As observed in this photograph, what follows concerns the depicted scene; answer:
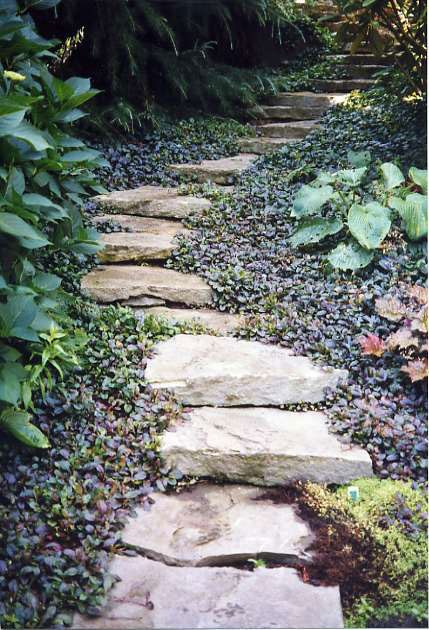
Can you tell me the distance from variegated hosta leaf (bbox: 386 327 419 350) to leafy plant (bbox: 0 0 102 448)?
1336 mm

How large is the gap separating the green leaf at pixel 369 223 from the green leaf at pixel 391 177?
20 centimetres

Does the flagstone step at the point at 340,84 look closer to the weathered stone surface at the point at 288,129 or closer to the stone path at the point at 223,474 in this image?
the weathered stone surface at the point at 288,129

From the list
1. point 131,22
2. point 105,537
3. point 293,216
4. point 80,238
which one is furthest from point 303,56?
point 105,537

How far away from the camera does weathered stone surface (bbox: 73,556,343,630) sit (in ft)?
6.43

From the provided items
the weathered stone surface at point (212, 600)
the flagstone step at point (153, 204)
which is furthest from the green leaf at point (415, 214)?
the weathered stone surface at point (212, 600)

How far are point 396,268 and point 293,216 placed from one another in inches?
32.4

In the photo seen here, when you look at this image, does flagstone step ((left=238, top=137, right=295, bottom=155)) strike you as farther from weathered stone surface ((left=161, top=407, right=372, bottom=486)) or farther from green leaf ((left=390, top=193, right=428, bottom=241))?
weathered stone surface ((left=161, top=407, right=372, bottom=486))

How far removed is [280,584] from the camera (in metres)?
2.07

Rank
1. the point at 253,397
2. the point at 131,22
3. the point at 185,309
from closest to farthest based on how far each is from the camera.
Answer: the point at 253,397
the point at 185,309
the point at 131,22

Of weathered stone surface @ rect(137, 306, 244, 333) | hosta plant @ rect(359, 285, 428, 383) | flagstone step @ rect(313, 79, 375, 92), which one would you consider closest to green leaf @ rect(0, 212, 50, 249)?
weathered stone surface @ rect(137, 306, 244, 333)

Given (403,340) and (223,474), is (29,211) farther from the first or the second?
(403,340)

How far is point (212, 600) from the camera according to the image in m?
2.02

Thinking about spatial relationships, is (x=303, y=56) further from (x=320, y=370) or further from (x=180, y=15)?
(x=320, y=370)

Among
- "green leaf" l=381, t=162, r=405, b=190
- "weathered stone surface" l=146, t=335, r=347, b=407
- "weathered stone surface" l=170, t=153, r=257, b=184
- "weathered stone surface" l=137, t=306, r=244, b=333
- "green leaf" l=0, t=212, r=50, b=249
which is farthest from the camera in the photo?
"weathered stone surface" l=170, t=153, r=257, b=184
